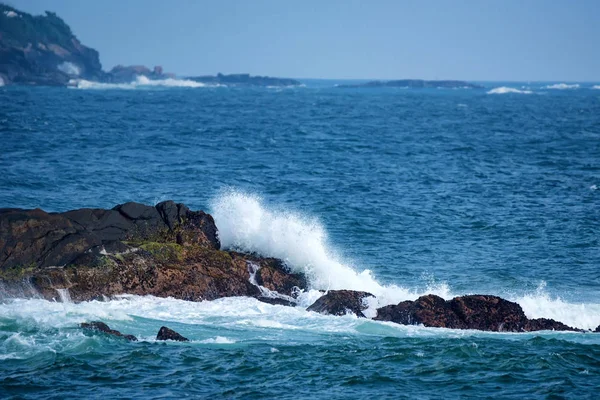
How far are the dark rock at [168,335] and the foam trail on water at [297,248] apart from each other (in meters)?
6.44

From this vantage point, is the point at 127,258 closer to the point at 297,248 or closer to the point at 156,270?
the point at 156,270

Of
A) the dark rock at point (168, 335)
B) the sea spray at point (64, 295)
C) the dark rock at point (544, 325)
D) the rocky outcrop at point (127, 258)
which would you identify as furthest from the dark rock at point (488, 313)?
the sea spray at point (64, 295)

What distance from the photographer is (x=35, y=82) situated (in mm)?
172500

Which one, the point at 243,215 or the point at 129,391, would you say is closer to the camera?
the point at 129,391

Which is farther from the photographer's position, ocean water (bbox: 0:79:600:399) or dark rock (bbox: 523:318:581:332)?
dark rock (bbox: 523:318:581:332)

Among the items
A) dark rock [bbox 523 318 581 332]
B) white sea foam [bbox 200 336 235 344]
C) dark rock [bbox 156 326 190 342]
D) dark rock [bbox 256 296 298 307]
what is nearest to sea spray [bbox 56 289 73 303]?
dark rock [bbox 156 326 190 342]

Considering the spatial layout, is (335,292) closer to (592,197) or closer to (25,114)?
(592,197)

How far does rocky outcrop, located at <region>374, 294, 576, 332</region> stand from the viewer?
21.2m

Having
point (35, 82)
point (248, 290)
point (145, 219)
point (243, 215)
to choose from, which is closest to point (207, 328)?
point (248, 290)

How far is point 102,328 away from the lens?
1922cm

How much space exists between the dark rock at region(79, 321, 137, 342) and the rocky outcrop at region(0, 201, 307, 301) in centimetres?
222

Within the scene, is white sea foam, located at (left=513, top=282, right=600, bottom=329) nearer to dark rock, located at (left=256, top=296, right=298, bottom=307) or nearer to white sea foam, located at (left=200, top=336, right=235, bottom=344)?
dark rock, located at (left=256, top=296, right=298, bottom=307)

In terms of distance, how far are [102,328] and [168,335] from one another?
1609mm

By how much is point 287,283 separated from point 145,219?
4.77 meters
